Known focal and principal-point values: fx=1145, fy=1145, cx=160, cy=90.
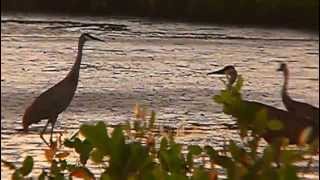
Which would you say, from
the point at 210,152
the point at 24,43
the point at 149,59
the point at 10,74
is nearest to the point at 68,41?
the point at 24,43

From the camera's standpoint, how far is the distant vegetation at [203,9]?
2169 cm

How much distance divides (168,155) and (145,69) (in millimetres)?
11248

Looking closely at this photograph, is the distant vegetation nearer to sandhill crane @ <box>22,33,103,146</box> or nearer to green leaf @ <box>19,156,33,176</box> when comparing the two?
sandhill crane @ <box>22,33,103,146</box>

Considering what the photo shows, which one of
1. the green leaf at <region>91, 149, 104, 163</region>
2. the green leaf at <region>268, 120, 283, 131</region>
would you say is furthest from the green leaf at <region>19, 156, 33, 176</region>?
the green leaf at <region>268, 120, 283, 131</region>

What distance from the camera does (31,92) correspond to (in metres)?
10.3

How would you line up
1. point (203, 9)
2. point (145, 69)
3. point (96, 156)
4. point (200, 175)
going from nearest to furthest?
point (200, 175) < point (96, 156) < point (145, 69) < point (203, 9)

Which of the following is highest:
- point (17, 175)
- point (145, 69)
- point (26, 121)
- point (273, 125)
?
point (273, 125)

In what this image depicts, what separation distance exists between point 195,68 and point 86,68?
1256 mm

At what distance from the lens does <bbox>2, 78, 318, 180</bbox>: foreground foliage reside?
1549 mm

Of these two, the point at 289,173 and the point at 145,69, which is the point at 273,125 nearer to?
the point at 289,173

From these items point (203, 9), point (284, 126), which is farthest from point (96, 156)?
point (203, 9)

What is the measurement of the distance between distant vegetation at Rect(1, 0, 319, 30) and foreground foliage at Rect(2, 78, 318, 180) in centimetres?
1877

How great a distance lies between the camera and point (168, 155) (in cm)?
162

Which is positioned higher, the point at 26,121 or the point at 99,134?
the point at 99,134
